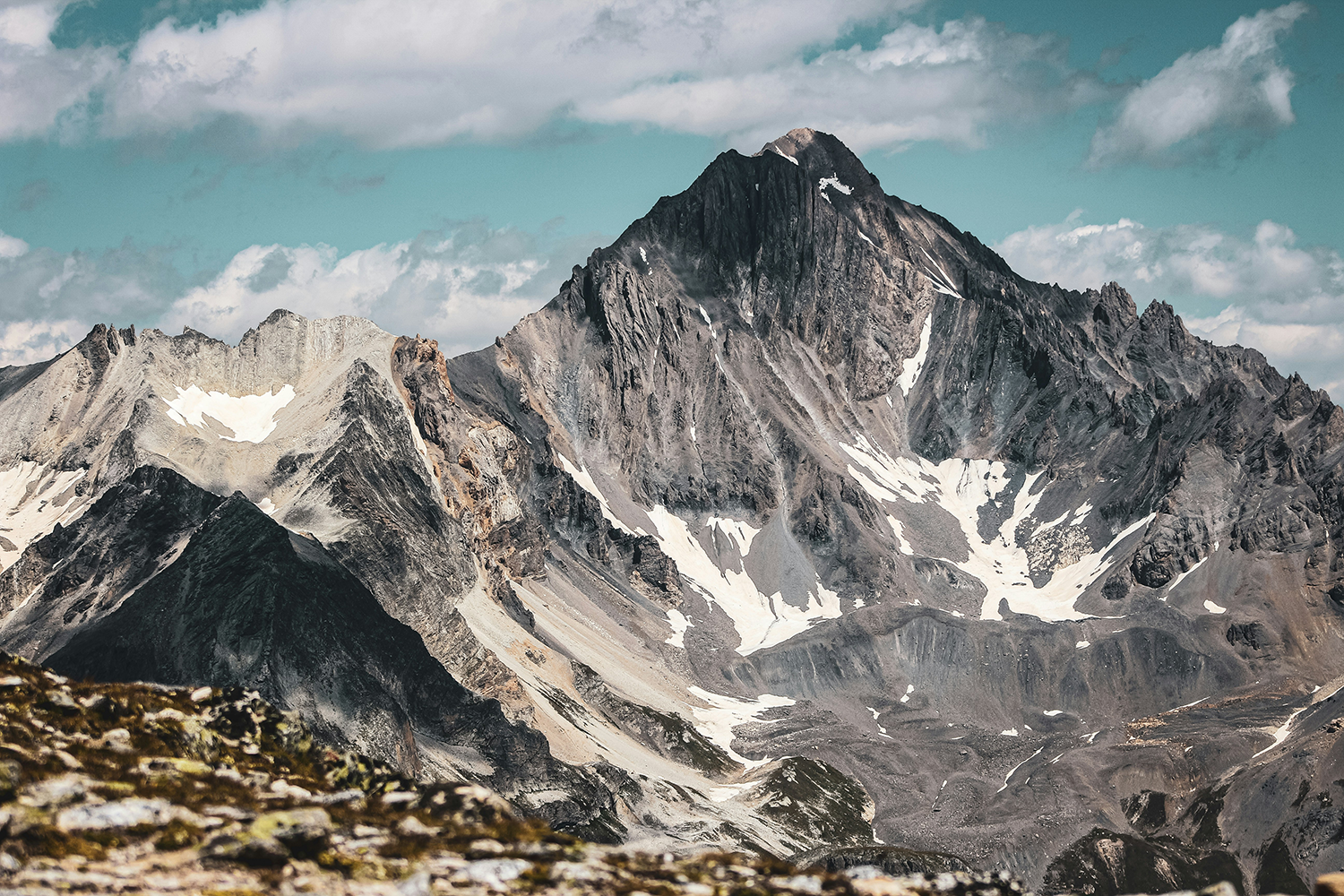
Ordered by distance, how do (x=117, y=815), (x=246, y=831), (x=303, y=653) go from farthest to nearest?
(x=303, y=653) → (x=246, y=831) → (x=117, y=815)

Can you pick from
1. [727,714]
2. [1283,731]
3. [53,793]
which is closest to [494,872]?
[53,793]

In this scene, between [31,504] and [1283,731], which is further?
[1283,731]

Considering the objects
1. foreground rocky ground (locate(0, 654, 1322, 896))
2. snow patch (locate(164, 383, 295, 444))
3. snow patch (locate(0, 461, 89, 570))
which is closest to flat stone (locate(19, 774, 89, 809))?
foreground rocky ground (locate(0, 654, 1322, 896))

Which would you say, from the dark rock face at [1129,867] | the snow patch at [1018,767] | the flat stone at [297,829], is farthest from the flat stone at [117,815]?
the snow patch at [1018,767]

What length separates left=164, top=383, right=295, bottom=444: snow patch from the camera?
160m

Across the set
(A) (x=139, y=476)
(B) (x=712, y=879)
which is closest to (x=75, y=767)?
(B) (x=712, y=879)

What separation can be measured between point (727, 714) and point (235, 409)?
273 feet

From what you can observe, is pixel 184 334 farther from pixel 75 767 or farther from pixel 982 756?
pixel 75 767

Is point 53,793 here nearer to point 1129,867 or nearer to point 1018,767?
point 1129,867

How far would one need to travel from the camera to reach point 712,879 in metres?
22.7

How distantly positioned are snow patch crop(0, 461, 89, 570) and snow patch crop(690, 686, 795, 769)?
8800 cm

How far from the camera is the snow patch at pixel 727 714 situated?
173375 millimetres

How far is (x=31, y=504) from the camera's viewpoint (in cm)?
16312

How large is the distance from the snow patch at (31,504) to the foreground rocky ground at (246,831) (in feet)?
444
